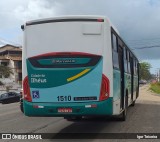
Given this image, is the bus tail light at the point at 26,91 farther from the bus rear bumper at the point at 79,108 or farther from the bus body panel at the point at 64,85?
the bus rear bumper at the point at 79,108

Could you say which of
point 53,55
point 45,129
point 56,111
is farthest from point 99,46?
point 45,129

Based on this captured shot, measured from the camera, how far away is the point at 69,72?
36.2 ft

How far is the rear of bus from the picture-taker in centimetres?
1092

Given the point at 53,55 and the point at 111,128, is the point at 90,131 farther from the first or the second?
the point at 53,55

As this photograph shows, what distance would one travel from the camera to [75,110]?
10898 millimetres

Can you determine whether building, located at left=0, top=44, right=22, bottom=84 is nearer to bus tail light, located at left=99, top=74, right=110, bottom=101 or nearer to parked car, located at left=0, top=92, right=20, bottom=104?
parked car, located at left=0, top=92, right=20, bottom=104

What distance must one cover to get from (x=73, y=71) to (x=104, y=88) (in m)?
0.98

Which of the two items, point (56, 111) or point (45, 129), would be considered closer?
point (56, 111)

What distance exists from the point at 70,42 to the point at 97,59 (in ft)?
2.97

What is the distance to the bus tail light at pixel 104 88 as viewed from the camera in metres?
10.9

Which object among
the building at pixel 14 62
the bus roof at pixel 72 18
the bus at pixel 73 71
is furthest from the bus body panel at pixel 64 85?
the building at pixel 14 62

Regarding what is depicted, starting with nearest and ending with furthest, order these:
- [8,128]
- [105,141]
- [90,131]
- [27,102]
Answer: [105,141] < [27,102] < [90,131] < [8,128]

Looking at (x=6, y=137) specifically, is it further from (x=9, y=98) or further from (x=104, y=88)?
(x=9, y=98)

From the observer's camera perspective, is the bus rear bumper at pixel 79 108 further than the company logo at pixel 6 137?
No
